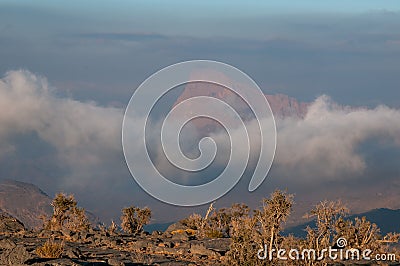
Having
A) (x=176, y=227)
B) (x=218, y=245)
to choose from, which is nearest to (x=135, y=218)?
(x=176, y=227)

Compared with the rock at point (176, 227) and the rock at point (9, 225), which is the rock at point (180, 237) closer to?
the rock at point (176, 227)

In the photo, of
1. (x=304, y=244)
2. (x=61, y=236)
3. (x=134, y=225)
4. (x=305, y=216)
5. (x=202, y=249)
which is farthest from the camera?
(x=134, y=225)

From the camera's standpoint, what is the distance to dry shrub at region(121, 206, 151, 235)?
291 feet

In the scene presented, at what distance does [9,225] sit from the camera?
73938 mm

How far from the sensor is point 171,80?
155ft

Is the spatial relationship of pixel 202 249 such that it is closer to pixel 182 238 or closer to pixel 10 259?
pixel 182 238

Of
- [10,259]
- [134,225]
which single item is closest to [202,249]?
[10,259]

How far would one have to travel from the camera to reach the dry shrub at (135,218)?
88.7 metres

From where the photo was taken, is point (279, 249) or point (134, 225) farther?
point (134, 225)

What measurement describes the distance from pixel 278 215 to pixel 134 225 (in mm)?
44338

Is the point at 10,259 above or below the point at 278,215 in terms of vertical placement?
below

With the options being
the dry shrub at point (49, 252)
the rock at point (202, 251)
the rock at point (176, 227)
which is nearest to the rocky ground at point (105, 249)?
the rock at point (202, 251)

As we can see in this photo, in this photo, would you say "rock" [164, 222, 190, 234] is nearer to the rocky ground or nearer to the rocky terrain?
the rocky ground

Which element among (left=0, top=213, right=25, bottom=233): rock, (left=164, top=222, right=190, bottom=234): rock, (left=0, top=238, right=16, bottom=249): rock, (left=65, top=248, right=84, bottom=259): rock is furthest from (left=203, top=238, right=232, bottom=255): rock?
(left=0, top=213, right=25, bottom=233): rock
